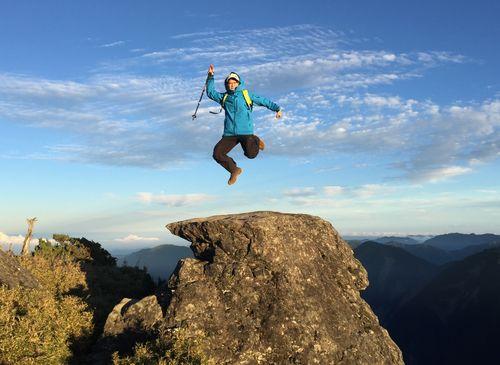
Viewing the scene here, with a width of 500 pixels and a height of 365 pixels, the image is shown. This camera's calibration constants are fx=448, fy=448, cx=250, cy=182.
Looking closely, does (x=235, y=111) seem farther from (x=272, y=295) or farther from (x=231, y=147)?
(x=272, y=295)

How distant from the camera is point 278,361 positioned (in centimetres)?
1005

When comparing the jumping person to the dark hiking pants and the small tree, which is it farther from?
the small tree

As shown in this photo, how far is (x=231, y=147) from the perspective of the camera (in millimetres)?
13273

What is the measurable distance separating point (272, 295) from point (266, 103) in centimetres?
566

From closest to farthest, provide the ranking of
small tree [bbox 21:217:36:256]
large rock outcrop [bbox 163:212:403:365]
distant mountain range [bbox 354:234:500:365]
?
large rock outcrop [bbox 163:212:403:365]
small tree [bbox 21:217:36:256]
distant mountain range [bbox 354:234:500:365]

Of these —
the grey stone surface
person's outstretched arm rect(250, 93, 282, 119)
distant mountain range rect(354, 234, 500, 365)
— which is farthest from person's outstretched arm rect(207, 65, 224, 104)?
distant mountain range rect(354, 234, 500, 365)

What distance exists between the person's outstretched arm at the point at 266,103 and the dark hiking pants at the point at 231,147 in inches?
41.1

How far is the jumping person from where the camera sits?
42.4ft

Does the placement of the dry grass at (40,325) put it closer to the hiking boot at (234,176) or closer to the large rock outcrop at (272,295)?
the large rock outcrop at (272,295)

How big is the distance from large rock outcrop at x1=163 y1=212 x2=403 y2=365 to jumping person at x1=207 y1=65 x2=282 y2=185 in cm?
183

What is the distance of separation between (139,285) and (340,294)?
875cm

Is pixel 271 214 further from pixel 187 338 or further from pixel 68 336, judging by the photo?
pixel 68 336

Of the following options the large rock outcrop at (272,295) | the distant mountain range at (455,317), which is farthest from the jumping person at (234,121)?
the distant mountain range at (455,317)

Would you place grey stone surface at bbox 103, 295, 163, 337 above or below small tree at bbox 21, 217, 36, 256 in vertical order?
below
